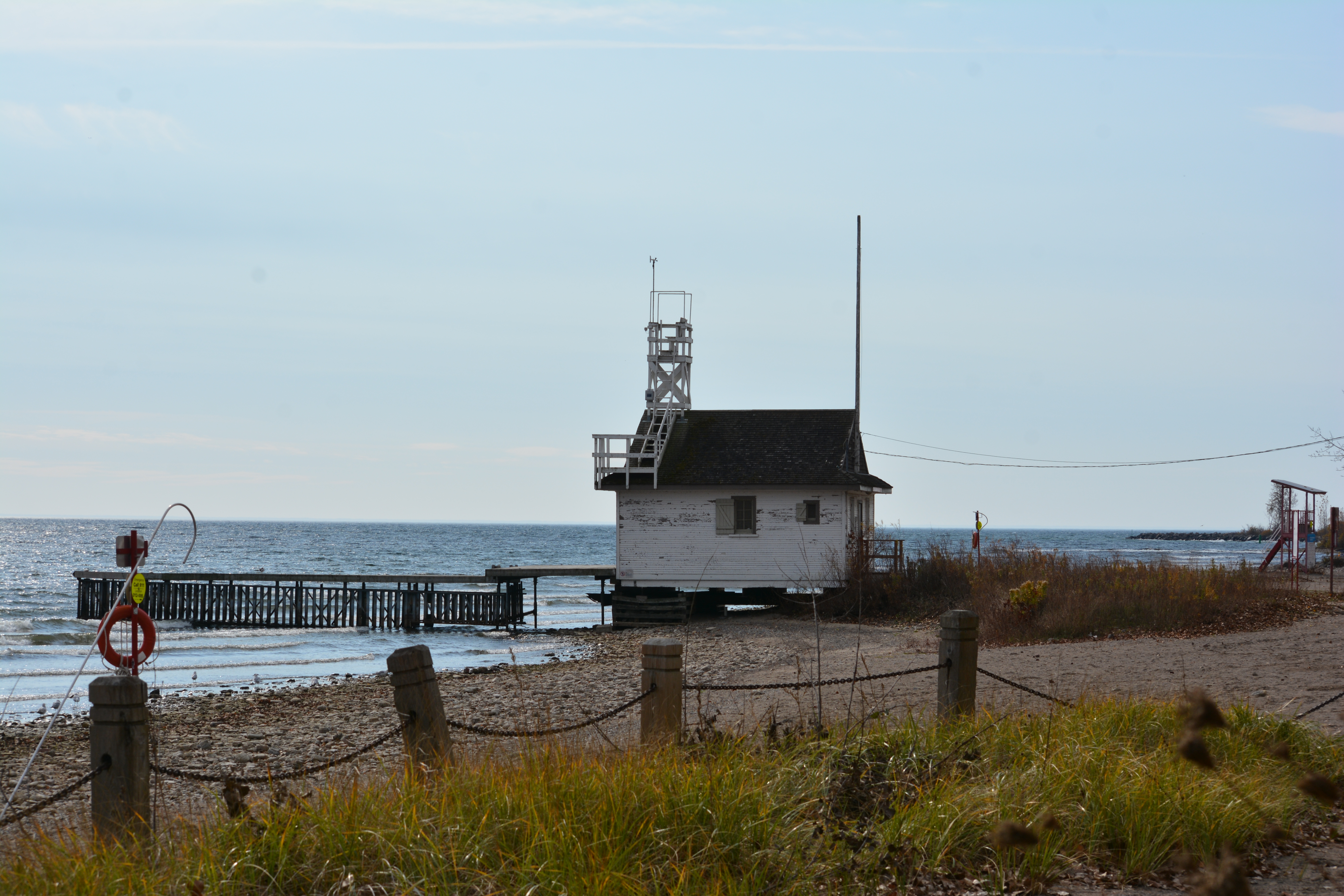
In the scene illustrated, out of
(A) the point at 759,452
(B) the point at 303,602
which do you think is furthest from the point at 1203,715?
(B) the point at 303,602

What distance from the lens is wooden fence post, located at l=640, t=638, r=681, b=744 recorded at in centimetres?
690

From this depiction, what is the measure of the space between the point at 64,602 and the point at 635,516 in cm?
2818

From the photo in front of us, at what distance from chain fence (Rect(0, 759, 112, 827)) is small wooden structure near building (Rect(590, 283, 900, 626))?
26350 mm

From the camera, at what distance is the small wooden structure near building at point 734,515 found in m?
31.9

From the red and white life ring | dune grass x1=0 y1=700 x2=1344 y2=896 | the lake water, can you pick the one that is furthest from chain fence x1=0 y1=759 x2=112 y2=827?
the red and white life ring

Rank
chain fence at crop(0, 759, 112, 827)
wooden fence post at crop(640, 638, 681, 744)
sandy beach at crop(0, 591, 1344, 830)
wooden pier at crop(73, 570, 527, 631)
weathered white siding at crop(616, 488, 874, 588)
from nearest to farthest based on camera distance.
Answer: chain fence at crop(0, 759, 112, 827) → wooden fence post at crop(640, 638, 681, 744) → sandy beach at crop(0, 591, 1344, 830) → weathered white siding at crop(616, 488, 874, 588) → wooden pier at crop(73, 570, 527, 631)

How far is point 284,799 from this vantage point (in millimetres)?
5434

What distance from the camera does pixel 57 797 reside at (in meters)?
4.86

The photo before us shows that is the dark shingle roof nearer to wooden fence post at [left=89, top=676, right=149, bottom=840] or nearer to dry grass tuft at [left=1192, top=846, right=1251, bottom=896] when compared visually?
wooden fence post at [left=89, top=676, right=149, bottom=840]

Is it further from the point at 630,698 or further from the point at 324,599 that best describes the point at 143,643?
the point at 324,599

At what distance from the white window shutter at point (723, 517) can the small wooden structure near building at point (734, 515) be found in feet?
0.08

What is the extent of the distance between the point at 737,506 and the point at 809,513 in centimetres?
208

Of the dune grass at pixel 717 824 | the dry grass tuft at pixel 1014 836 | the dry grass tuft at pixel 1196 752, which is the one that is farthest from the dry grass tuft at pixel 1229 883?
the dune grass at pixel 717 824

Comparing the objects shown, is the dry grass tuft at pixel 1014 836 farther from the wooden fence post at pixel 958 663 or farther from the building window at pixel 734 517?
the building window at pixel 734 517
